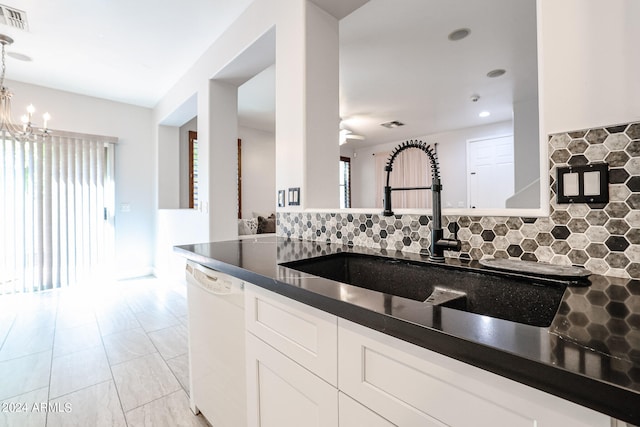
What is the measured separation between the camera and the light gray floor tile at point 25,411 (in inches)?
57.9

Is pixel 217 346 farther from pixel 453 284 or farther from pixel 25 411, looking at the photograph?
pixel 25 411

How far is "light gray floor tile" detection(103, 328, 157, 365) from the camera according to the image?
7.00 ft

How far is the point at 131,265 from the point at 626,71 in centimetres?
550

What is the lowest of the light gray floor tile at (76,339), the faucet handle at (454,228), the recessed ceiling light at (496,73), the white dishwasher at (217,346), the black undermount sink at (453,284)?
the light gray floor tile at (76,339)

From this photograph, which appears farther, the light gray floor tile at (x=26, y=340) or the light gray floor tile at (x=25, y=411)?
the light gray floor tile at (x=26, y=340)

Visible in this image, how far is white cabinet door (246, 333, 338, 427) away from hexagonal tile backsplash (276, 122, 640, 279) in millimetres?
705

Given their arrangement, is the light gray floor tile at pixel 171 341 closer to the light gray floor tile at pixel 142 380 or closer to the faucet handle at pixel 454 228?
the light gray floor tile at pixel 142 380

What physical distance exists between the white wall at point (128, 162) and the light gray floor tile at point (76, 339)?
1.97 meters

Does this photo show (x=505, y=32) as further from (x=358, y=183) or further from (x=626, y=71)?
(x=358, y=183)

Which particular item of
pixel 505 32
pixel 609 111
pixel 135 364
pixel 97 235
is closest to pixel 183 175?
pixel 97 235

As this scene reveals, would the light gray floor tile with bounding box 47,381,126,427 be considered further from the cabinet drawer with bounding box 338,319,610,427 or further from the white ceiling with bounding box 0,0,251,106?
the white ceiling with bounding box 0,0,251,106

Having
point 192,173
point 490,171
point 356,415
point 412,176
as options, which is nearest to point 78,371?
point 356,415

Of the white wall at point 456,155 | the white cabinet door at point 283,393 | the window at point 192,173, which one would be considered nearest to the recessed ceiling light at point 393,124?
the white wall at point 456,155

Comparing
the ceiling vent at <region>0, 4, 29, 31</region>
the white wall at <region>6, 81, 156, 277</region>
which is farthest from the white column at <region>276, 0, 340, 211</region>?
the white wall at <region>6, 81, 156, 277</region>
